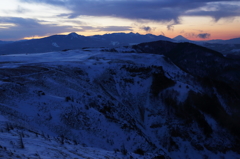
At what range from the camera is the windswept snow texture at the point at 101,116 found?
12156mm

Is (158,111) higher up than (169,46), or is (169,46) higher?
(169,46)

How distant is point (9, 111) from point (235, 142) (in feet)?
111

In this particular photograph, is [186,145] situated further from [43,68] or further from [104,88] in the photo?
[43,68]

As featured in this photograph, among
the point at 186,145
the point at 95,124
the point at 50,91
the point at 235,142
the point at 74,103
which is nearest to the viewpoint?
the point at 95,124

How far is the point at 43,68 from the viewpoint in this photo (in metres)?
34.5

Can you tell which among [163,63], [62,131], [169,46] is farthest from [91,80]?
[169,46]

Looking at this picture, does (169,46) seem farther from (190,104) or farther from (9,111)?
(9,111)

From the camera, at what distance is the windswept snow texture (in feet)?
39.9

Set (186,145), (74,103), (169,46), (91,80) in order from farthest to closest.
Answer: (169,46), (91,80), (186,145), (74,103)

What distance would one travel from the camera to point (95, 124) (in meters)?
20.5

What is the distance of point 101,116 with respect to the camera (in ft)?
72.5

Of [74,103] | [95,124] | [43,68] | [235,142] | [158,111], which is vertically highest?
[43,68]

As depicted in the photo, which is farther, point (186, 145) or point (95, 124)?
point (186, 145)

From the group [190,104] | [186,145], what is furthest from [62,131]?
[190,104]
